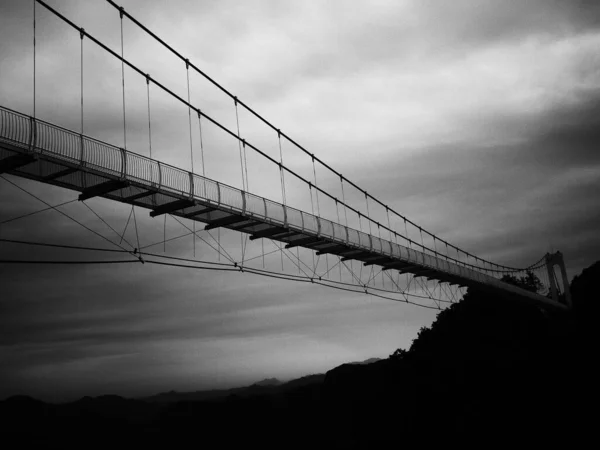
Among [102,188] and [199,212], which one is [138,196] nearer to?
[102,188]

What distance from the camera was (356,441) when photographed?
104125 mm

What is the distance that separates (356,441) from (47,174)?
313 feet

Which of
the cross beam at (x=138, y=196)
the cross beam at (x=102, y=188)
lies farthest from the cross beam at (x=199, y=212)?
the cross beam at (x=102, y=188)

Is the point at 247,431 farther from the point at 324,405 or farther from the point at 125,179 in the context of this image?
the point at 125,179

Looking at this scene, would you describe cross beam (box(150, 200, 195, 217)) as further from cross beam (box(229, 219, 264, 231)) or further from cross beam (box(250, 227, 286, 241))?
cross beam (box(250, 227, 286, 241))

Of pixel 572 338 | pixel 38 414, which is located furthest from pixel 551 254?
pixel 38 414

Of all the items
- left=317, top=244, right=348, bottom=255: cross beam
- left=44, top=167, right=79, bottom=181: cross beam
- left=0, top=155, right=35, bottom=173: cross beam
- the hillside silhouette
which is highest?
left=317, top=244, right=348, bottom=255: cross beam

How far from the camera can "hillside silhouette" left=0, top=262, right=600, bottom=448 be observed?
2436 inches

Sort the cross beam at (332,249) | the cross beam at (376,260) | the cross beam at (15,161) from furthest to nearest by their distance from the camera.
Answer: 1. the cross beam at (376,260)
2. the cross beam at (332,249)
3. the cross beam at (15,161)

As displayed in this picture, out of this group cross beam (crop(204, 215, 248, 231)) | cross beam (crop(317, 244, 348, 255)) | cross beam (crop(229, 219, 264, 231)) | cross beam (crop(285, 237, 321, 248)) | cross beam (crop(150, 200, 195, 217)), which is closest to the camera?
cross beam (crop(150, 200, 195, 217))

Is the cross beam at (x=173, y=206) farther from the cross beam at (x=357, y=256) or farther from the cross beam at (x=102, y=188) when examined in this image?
the cross beam at (x=357, y=256)

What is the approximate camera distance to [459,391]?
255ft

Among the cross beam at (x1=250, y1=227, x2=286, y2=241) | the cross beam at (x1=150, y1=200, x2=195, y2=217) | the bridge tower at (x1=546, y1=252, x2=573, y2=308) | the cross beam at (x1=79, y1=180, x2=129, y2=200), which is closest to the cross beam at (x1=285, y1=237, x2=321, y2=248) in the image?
the cross beam at (x1=250, y1=227, x2=286, y2=241)

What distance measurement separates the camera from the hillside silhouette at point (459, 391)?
6188cm
